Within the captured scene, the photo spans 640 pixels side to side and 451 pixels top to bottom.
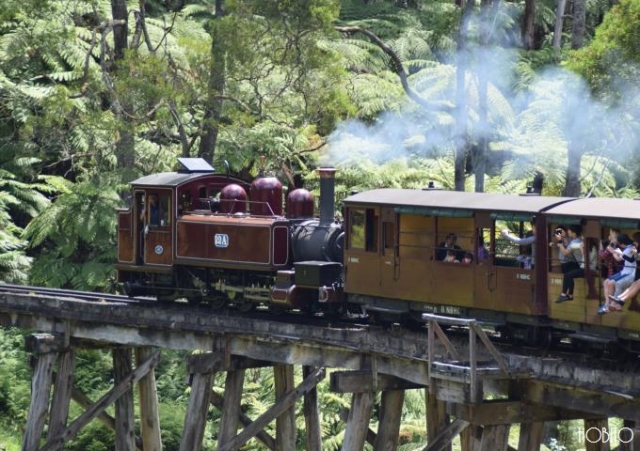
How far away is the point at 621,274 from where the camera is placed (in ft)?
48.4

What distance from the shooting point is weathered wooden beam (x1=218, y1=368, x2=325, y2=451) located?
17.6 m

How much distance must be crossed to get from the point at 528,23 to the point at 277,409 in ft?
68.6

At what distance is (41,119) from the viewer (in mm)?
27188

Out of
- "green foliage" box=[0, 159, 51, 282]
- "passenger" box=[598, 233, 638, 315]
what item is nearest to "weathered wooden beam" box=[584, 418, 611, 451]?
"passenger" box=[598, 233, 638, 315]

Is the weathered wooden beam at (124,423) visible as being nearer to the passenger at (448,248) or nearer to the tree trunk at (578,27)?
the passenger at (448,248)

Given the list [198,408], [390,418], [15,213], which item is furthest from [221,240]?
[15,213]

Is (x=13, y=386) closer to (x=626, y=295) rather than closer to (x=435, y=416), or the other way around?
(x=435, y=416)

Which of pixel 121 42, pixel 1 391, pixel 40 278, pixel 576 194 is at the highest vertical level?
pixel 121 42

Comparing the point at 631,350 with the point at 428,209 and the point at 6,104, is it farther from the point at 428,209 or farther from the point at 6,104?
the point at 6,104

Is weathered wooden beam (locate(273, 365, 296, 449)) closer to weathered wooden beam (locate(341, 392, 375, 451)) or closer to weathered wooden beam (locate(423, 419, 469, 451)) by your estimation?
weathered wooden beam (locate(341, 392, 375, 451))

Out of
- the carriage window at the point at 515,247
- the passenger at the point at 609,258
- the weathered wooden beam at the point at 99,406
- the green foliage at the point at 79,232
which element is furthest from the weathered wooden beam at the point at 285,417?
the green foliage at the point at 79,232

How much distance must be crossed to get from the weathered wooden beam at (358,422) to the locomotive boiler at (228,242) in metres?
3.02

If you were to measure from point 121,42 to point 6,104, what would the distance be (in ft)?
12.7

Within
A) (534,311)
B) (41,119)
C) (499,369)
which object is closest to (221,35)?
(41,119)
